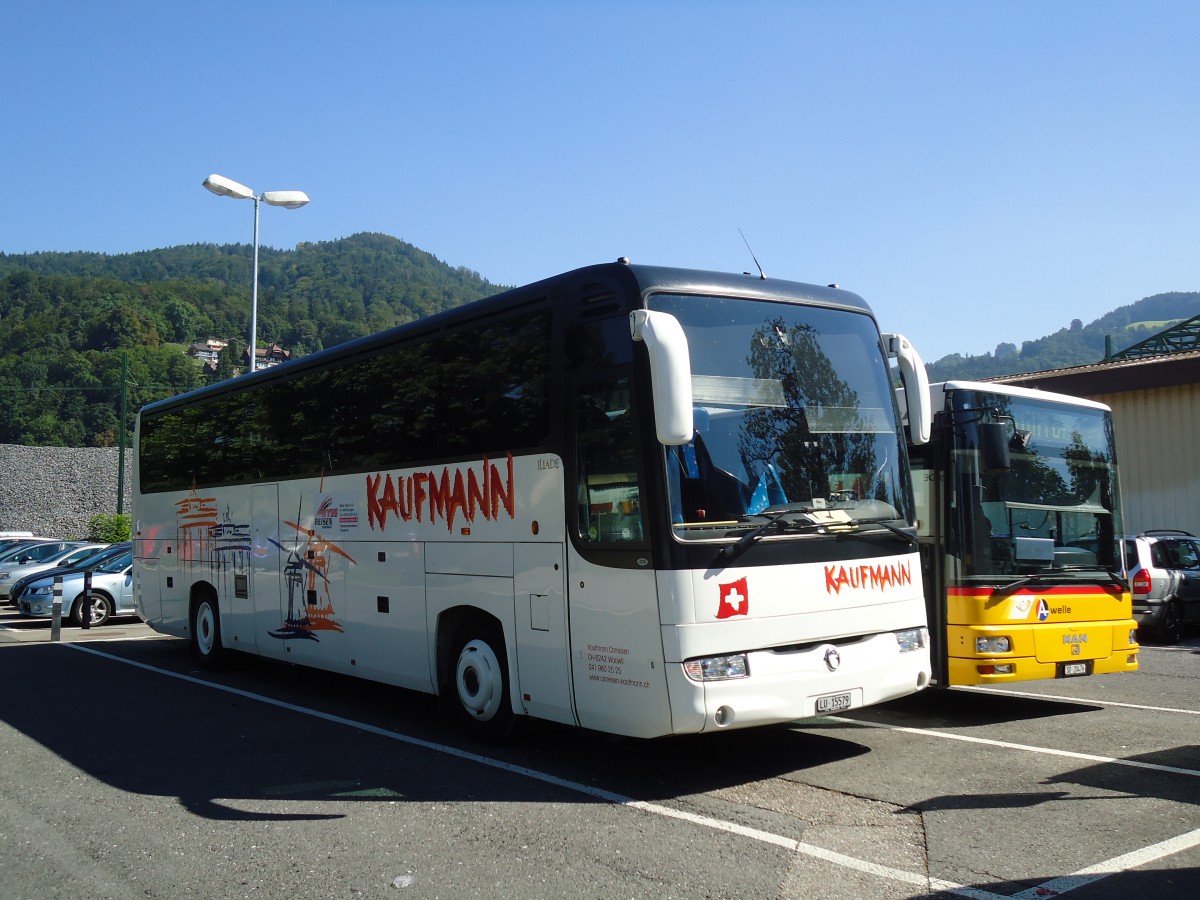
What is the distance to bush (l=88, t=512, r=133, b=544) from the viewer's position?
1747 inches

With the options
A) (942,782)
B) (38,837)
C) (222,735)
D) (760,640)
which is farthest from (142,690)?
(942,782)

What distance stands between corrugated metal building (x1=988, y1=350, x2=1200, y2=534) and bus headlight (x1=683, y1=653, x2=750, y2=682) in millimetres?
18919

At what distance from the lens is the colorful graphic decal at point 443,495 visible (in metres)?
8.22

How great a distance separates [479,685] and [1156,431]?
20.5m

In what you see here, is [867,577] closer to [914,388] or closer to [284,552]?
[914,388]

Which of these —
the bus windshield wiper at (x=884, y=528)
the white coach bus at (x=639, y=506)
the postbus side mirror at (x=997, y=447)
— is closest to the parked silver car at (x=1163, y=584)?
the postbus side mirror at (x=997, y=447)

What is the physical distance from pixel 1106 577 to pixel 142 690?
33.2ft

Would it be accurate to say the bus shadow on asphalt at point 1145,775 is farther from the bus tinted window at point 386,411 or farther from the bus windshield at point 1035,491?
the bus tinted window at point 386,411

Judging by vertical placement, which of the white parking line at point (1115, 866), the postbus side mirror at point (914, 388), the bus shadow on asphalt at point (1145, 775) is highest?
the postbus side mirror at point (914, 388)

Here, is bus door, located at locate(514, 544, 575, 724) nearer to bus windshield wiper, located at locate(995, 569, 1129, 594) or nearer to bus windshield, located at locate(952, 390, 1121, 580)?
bus windshield, located at locate(952, 390, 1121, 580)

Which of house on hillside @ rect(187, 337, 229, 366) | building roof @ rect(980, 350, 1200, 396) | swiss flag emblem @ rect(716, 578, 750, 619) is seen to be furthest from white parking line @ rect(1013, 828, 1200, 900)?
house on hillside @ rect(187, 337, 229, 366)

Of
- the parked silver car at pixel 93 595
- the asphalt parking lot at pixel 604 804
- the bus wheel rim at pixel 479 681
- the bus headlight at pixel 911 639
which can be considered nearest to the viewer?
the asphalt parking lot at pixel 604 804

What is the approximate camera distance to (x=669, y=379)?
20.4 ft

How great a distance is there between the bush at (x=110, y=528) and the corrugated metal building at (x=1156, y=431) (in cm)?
3499
